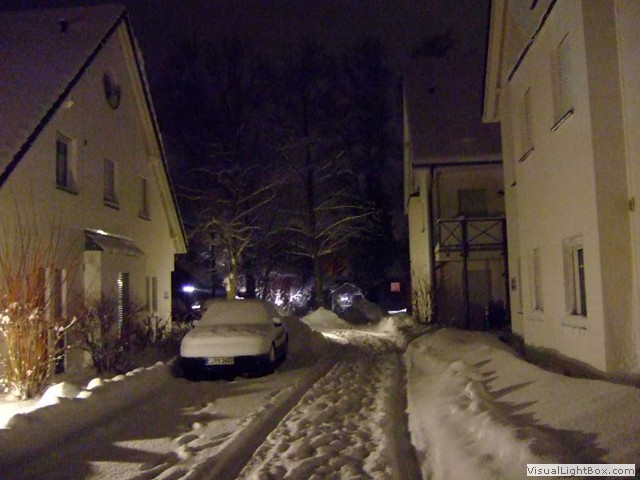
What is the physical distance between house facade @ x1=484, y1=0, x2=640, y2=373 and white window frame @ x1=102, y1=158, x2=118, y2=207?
9.72 m

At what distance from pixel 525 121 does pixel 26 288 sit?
966 centimetres

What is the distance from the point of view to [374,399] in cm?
1097

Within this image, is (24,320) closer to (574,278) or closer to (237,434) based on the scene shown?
(237,434)

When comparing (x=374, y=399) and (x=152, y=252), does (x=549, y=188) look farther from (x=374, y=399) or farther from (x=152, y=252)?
(x=152, y=252)

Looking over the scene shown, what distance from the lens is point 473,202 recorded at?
26422mm

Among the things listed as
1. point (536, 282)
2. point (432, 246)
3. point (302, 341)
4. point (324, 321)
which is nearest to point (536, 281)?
point (536, 282)

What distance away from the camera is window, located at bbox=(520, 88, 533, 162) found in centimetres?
1333

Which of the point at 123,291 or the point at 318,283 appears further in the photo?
the point at 318,283

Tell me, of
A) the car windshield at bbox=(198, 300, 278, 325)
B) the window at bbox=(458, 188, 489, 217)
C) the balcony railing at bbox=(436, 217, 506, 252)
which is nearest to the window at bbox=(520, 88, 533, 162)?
the car windshield at bbox=(198, 300, 278, 325)

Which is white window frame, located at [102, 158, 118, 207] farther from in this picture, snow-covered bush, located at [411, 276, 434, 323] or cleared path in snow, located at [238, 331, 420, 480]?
snow-covered bush, located at [411, 276, 434, 323]

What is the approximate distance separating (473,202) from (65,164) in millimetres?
16086

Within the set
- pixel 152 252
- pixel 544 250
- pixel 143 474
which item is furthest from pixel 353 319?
pixel 143 474
